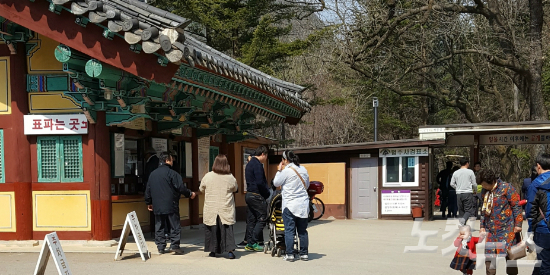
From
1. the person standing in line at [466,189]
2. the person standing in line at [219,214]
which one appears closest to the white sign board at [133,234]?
the person standing in line at [219,214]

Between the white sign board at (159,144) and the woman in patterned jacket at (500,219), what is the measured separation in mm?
7201

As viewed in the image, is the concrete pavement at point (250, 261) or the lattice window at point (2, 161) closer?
the concrete pavement at point (250, 261)

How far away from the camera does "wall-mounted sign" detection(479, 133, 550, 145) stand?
18.5 metres

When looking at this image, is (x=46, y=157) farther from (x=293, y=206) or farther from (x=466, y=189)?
(x=466, y=189)

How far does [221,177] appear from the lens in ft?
32.7

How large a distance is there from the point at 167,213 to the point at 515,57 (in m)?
15.6

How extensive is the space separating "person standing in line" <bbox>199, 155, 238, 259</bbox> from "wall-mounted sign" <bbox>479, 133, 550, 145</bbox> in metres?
12.0

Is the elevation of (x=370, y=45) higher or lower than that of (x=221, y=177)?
higher

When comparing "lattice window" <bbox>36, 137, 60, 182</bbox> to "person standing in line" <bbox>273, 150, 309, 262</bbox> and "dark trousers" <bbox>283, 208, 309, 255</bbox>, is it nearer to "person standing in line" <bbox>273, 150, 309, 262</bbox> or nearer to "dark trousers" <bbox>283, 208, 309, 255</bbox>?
"person standing in line" <bbox>273, 150, 309, 262</bbox>

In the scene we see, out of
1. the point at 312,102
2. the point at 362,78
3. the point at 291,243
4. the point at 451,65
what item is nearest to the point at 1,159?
the point at 291,243

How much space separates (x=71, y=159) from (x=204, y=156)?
16.8 ft

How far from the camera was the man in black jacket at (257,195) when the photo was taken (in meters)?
10.8

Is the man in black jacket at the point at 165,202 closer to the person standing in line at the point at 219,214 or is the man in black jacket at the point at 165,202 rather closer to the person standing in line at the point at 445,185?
the person standing in line at the point at 219,214

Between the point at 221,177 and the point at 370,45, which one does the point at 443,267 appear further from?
the point at 370,45
